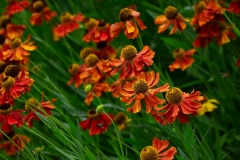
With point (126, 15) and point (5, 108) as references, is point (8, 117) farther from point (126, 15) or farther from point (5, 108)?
point (126, 15)

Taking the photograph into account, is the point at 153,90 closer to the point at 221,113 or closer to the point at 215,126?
the point at 215,126

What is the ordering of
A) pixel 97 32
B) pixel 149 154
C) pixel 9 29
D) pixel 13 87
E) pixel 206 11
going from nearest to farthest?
1. pixel 149 154
2. pixel 13 87
3. pixel 206 11
4. pixel 97 32
5. pixel 9 29

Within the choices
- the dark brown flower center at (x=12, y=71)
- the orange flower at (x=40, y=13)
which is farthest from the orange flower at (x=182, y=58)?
the orange flower at (x=40, y=13)

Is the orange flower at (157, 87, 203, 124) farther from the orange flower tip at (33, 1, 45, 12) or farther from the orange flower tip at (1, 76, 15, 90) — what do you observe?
the orange flower tip at (33, 1, 45, 12)

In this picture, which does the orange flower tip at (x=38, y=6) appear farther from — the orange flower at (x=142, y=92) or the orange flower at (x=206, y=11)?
the orange flower at (x=142, y=92)

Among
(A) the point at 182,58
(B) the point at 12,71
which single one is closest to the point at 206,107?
(A) the point at 182,58

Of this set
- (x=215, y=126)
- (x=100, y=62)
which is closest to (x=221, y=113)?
(x=215, y=126)
